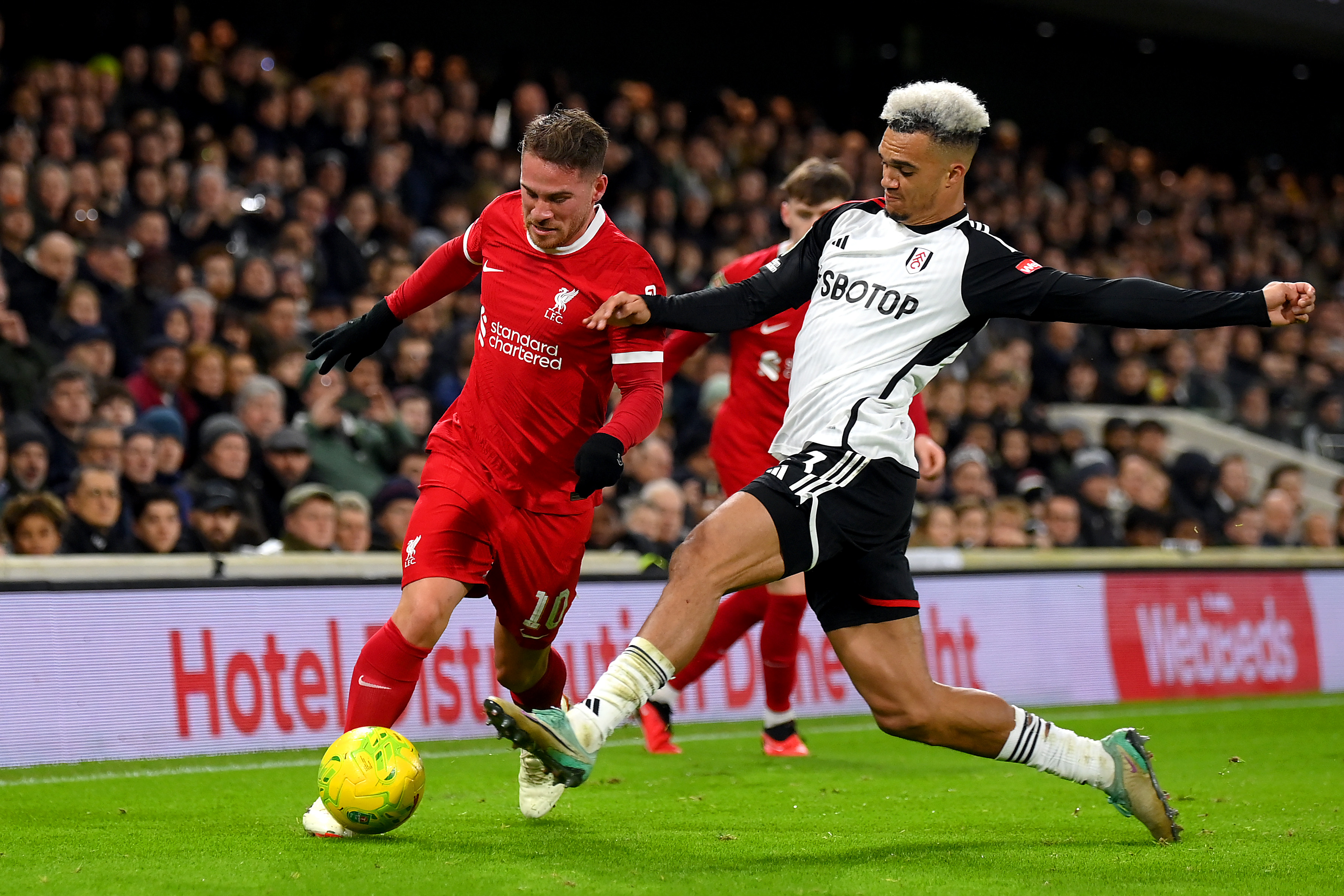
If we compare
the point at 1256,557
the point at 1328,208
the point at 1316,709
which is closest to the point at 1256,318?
the point at 1316,709

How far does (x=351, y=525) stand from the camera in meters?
9.52

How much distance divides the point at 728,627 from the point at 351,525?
2.56 meters

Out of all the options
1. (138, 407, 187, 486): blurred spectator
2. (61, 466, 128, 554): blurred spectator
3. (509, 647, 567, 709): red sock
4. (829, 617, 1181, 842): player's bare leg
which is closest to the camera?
(829, 617, 1181, 842): player's bare leg

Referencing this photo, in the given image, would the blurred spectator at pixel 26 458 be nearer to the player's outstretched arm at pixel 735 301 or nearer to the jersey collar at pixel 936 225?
the player's outstretched arm at pixel 735 301

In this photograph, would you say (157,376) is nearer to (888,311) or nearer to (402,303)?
(402,303)

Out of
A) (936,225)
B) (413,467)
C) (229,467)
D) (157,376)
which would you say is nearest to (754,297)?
(936,225)

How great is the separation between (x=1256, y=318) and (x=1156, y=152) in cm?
2289

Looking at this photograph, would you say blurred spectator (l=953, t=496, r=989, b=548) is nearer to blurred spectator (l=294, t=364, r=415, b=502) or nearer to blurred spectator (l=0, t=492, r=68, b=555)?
blurred spectator (l=294, t=364, r=415, b=502)

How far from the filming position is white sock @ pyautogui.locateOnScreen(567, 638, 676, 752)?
4.53 m

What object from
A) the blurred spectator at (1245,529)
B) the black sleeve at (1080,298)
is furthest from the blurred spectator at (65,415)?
the blurred spectator at (1245,529)

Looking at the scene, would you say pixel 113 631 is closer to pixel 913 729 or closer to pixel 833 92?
pixel 913 729

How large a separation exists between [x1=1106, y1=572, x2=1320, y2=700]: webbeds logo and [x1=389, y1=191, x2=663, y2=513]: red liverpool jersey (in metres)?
7.26

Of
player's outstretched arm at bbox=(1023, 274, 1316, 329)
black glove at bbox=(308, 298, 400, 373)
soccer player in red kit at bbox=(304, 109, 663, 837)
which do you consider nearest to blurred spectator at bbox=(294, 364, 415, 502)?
black glove at bbox=(308, 298, 400, 373)

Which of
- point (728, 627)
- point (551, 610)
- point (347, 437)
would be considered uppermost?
point (347, 437)
